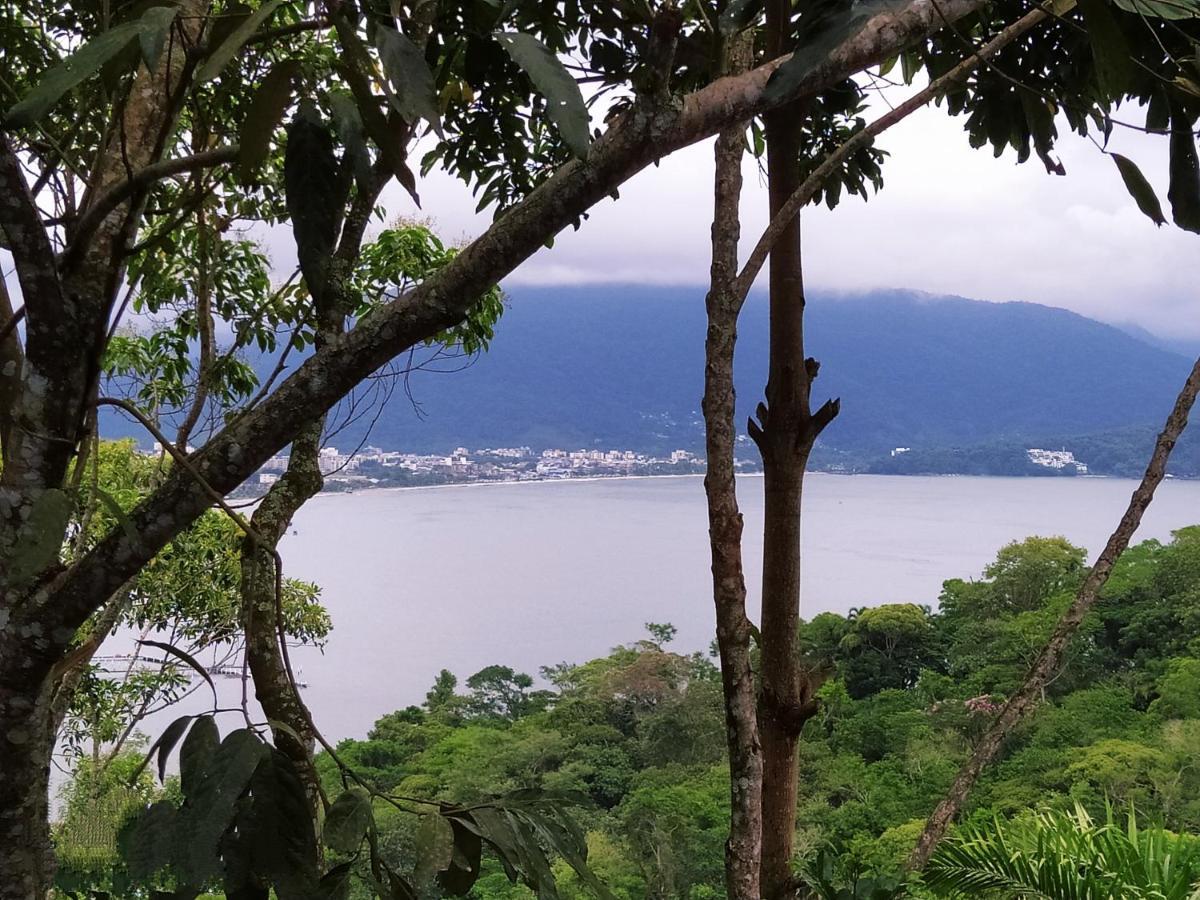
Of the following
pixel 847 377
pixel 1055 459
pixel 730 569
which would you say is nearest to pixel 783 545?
pixel 730 569

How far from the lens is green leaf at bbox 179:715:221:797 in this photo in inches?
18.9

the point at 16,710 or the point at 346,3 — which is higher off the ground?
the point at 346,3

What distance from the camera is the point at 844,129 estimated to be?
1.53 metres

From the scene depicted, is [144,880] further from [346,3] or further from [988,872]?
[988,872]

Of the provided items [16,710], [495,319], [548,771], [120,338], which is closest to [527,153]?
[495,319]

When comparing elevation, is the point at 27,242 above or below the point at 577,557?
above

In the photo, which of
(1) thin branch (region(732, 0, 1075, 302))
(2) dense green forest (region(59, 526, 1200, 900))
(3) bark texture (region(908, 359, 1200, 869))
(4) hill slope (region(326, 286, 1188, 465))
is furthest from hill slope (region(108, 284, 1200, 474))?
(1) thin branch (region(732, 0, 1075, 302))

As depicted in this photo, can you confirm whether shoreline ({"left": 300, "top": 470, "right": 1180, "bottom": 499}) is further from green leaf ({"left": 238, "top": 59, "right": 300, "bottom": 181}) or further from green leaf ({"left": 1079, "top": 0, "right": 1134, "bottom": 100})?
green leaf ({"left": 1079, "top": 0, "right": 1134, "bottom": 100})

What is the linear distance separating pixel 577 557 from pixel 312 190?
224 inches

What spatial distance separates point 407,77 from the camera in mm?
302

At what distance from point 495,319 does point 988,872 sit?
1741mm

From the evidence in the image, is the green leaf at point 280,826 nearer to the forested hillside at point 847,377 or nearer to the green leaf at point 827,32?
the green leaf at point 827,32

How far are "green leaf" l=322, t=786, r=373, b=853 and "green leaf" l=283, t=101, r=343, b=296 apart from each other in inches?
11.2

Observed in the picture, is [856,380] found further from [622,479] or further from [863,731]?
[863,731]
